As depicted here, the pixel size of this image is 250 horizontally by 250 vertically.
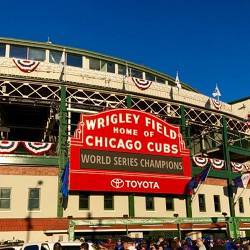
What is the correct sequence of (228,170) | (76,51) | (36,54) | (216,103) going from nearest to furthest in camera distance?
(228,170)
(36,54)
(76,51)
(216,103)

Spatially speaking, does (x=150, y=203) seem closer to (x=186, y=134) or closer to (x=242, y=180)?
(x=242, y=180)

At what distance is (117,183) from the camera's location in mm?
27547

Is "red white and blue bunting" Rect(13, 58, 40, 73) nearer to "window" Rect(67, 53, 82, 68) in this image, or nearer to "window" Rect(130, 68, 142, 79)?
"window" Rect(67, 53, 82, 68)

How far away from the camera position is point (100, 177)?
27.1m

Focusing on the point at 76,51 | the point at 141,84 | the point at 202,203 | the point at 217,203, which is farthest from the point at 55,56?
the point at 217,203

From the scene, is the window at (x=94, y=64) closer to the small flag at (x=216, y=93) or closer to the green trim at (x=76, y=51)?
the green trim at (x=76, y=51)

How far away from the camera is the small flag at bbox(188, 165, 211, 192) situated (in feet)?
94.3

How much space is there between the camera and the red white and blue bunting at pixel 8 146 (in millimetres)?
26328

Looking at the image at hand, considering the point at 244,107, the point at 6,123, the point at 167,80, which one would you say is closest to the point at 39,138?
the point at 6,123

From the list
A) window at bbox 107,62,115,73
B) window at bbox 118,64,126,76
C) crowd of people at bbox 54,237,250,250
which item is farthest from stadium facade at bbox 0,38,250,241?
window at bbox 118,64,126,76

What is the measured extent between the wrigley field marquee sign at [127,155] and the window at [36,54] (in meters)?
11.3

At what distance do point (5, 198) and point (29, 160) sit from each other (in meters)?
2.80

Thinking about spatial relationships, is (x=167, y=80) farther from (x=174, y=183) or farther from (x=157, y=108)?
(x=174, y=183)

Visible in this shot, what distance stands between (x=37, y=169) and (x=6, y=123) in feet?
38.6
